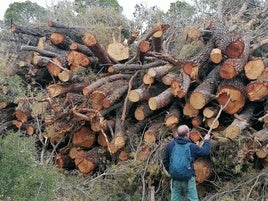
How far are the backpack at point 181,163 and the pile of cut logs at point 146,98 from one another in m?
0.82

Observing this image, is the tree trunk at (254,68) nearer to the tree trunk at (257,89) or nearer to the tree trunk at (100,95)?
the tree trunk at (257,89)

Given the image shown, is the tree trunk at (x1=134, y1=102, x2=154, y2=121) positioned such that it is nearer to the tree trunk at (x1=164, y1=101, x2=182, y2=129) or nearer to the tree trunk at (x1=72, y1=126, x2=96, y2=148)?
the tree trunk at (x1=164, y1=101, x2=182, y2=129)

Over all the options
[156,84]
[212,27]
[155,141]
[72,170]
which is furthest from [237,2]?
[72,170]

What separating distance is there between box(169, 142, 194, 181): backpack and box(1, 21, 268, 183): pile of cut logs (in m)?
0.82

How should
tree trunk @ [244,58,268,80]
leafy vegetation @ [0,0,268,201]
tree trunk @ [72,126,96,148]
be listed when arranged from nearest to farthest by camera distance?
leafy vegetation @ [0,0,268,201], tree trunk @ [244,58,268,80], tree trunk @ [72,126,96,148]

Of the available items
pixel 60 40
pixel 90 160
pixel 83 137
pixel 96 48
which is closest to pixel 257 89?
pixel 96 48

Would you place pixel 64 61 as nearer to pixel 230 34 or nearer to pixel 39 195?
pixel 230 34

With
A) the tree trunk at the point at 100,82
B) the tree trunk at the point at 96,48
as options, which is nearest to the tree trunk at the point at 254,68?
the tree trunk at the point at 100,82

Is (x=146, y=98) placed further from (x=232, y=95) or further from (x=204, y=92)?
(x=232, y=95)

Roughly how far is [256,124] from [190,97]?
116 centimetres

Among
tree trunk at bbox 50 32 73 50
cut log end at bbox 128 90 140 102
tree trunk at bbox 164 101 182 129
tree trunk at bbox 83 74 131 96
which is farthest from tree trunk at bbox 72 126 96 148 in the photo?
tree trunk at bbox 50 32 73 50

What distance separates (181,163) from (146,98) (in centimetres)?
221

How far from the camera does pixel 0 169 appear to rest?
434 centimetres

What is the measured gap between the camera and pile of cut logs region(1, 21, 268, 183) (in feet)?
21.6
